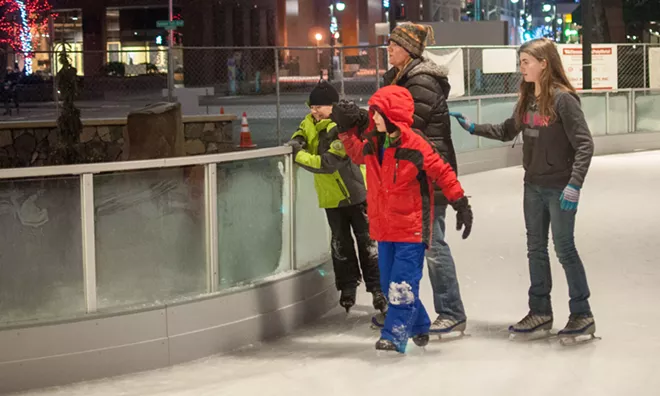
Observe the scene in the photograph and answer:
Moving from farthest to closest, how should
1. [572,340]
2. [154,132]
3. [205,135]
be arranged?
[205,135] → [154,132] → [572,340]

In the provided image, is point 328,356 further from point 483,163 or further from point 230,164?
point 483,163

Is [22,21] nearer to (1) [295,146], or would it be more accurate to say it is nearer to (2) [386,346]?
(1) [295,146]

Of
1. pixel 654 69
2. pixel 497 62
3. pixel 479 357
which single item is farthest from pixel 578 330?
pixel 654 69

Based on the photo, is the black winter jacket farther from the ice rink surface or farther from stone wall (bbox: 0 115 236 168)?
stone wall (bbox: 0 115 236 168)

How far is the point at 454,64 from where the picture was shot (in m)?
17.3

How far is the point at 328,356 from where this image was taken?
21.1 feet

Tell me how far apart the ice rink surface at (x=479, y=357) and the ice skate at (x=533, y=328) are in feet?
0.24

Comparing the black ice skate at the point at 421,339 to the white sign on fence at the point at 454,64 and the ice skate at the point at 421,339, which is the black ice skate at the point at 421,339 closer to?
the ice skate at the point at 421,339

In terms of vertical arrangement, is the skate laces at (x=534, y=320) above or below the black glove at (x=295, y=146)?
below

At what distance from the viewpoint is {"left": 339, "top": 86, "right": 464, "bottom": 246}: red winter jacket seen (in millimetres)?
6059

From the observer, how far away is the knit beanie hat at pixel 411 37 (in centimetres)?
643

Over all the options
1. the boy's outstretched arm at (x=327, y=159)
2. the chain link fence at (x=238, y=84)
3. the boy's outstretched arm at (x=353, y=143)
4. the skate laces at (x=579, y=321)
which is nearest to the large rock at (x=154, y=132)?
the chain link fence at (x=238, y=84)

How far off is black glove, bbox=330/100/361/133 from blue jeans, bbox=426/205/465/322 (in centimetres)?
73

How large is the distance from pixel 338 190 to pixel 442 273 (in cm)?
90
